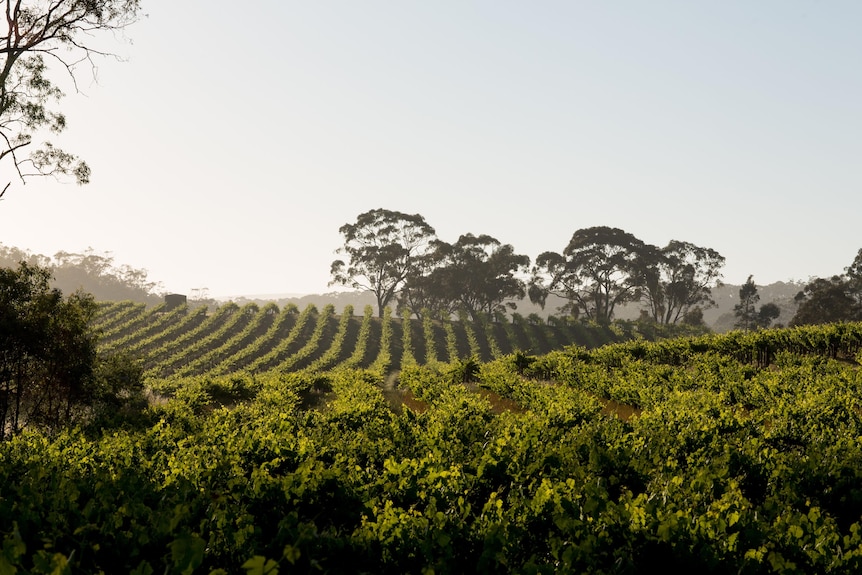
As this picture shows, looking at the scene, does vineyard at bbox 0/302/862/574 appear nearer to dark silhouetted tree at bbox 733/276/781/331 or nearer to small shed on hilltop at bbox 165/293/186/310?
small shed on hilltop at bbox 165/293/186/310

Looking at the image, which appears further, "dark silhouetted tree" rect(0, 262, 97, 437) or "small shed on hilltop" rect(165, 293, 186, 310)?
"small shed on hilltop" rect(165, 293, 186, 310)

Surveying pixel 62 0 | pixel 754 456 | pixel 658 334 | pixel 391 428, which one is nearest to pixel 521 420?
pixel 391 428

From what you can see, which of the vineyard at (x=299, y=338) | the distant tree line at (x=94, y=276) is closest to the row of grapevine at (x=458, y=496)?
the vineyard at (x=299, y=338)

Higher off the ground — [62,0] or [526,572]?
[62,0]

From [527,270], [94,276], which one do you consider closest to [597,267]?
[527,270]

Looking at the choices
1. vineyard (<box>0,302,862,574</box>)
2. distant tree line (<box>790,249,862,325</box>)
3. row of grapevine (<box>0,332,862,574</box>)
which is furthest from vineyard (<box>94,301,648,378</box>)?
row of grapevine (<box>0,332,862,574</box>)

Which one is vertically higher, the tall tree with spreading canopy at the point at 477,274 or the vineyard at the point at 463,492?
the tall tree with spreading canopy at the point at 477,274

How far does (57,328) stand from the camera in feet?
58.4

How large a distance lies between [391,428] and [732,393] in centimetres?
1264

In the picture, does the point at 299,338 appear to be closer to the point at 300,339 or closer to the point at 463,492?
the point at 300,339

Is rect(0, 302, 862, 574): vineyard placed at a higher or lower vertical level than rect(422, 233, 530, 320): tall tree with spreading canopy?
lower

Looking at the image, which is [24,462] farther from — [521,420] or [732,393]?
[732,393]

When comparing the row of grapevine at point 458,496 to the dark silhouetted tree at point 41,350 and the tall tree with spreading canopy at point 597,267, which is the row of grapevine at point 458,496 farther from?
the tall tree with spreading canopy at point 597,267

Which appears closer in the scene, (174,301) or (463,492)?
(463,492)
